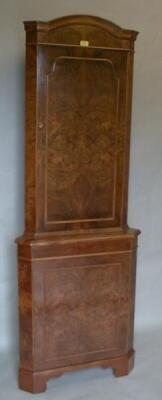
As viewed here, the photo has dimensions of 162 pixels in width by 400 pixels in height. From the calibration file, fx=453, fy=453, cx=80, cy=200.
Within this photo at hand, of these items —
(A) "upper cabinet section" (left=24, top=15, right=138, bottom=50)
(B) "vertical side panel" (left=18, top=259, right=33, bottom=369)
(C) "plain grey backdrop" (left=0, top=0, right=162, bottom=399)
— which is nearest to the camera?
(A) "upper cabinet section" (left=24, top=15, right=138, bottom=50)

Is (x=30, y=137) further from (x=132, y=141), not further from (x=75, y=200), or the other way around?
(x=132, y=141)

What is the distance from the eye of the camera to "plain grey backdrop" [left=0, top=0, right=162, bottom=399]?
248cm

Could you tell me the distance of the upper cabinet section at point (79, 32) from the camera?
2.02 m

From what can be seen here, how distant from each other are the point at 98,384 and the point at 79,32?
69.0 inches

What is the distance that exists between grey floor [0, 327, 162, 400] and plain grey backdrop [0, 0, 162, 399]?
33cm

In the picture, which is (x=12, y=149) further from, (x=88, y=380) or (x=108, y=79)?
(x=88, y=380)

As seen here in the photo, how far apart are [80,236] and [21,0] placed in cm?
132

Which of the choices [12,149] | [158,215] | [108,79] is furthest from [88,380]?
[108,79]

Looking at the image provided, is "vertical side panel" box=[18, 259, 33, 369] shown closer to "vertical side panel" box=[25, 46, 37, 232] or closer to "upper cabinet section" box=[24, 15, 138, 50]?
"vertical side panel" box=[25, 46, 37, 232]

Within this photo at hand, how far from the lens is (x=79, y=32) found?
2.07m

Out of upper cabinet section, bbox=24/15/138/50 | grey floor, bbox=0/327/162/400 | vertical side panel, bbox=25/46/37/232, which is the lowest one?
grey floor, bbox=0/327/162/400

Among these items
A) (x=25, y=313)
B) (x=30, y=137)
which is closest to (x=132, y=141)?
(x=30, y=137)

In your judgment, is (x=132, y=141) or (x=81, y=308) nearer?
(x=81, y=308)

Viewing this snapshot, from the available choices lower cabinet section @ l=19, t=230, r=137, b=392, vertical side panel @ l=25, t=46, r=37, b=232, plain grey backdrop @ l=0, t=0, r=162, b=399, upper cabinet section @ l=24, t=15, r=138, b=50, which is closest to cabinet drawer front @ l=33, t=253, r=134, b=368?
lower cabinet section @ l=19, t=230, r=137, b=392
